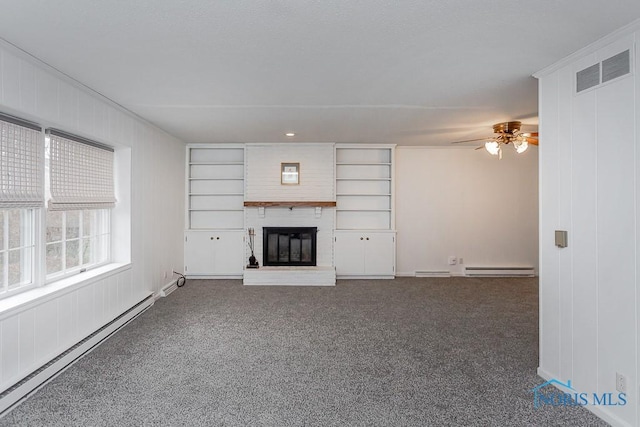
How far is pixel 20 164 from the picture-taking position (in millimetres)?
2455

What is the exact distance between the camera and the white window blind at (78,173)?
2873mm

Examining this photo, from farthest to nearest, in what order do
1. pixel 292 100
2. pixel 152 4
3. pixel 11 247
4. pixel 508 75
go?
pixel 292 100
pixel 508 75
pixel 11 247
pixel 152 4

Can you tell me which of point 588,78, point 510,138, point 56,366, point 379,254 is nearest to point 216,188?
point 379,254

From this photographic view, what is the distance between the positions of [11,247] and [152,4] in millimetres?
2143

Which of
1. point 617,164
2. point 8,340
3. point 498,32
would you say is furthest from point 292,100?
point 8,340

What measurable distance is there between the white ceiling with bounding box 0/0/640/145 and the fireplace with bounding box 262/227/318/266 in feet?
8.35

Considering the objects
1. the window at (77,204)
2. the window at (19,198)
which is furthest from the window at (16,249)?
the window at (77,204)

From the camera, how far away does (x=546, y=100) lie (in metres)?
2.55

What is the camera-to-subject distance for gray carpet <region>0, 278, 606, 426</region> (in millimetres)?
2080

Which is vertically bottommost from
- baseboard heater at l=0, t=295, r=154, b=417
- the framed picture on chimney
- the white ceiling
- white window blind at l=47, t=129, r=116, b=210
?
baseboard heater at l=0, t=295, r=154, b=417

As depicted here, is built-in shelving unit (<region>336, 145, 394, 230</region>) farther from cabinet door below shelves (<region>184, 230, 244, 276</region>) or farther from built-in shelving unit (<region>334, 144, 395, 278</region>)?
cabinet door below shelves (<region>184, 230, 244, 276</region>)

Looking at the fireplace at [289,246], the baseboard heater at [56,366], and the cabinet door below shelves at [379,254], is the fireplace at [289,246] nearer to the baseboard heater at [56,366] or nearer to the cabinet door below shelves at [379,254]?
the cabinet door below shelves at [379,254]

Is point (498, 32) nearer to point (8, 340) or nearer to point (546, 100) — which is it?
point (546, 100)

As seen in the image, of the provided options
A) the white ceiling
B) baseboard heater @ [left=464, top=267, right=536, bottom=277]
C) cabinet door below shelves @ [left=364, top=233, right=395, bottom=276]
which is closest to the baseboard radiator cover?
baseboard heater @ [left=464, top=267, right=536, bottom=277]
